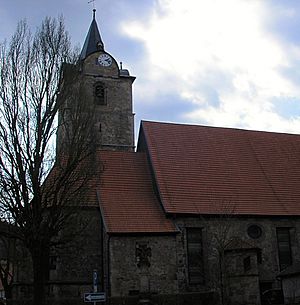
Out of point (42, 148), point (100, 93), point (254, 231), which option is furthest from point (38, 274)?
point (100, 93)

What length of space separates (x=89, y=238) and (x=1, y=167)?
7980 millimetres

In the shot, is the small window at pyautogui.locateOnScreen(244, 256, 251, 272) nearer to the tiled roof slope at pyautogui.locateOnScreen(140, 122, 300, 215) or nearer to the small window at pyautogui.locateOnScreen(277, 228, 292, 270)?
the tiled roof slope at pyautogui.locateOnScreen(140, 122, 300, 215)

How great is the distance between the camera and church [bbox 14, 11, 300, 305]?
22.6 m

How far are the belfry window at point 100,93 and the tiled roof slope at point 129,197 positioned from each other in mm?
6813

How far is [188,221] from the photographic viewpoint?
24.2 m

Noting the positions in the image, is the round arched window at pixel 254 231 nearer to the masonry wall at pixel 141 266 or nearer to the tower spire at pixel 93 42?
the masonry wall at pixel 141 266

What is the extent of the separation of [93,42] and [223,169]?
576 inches

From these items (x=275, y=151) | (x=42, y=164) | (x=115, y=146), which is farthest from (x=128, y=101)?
(x=42, y=164)

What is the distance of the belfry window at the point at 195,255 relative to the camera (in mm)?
23641

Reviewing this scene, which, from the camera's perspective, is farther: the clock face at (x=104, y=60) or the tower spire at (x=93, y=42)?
the tower spire at (x=93, y=42)

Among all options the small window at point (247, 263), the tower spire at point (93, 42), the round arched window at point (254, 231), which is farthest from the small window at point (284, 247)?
the tower spire at point (93, 42)

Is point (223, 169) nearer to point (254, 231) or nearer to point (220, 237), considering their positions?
point (254, 231)

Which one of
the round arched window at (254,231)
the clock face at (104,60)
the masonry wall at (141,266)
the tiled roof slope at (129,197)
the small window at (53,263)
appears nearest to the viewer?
the masonry wall at (141,266)

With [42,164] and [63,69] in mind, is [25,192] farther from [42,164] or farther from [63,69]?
[63,69]
